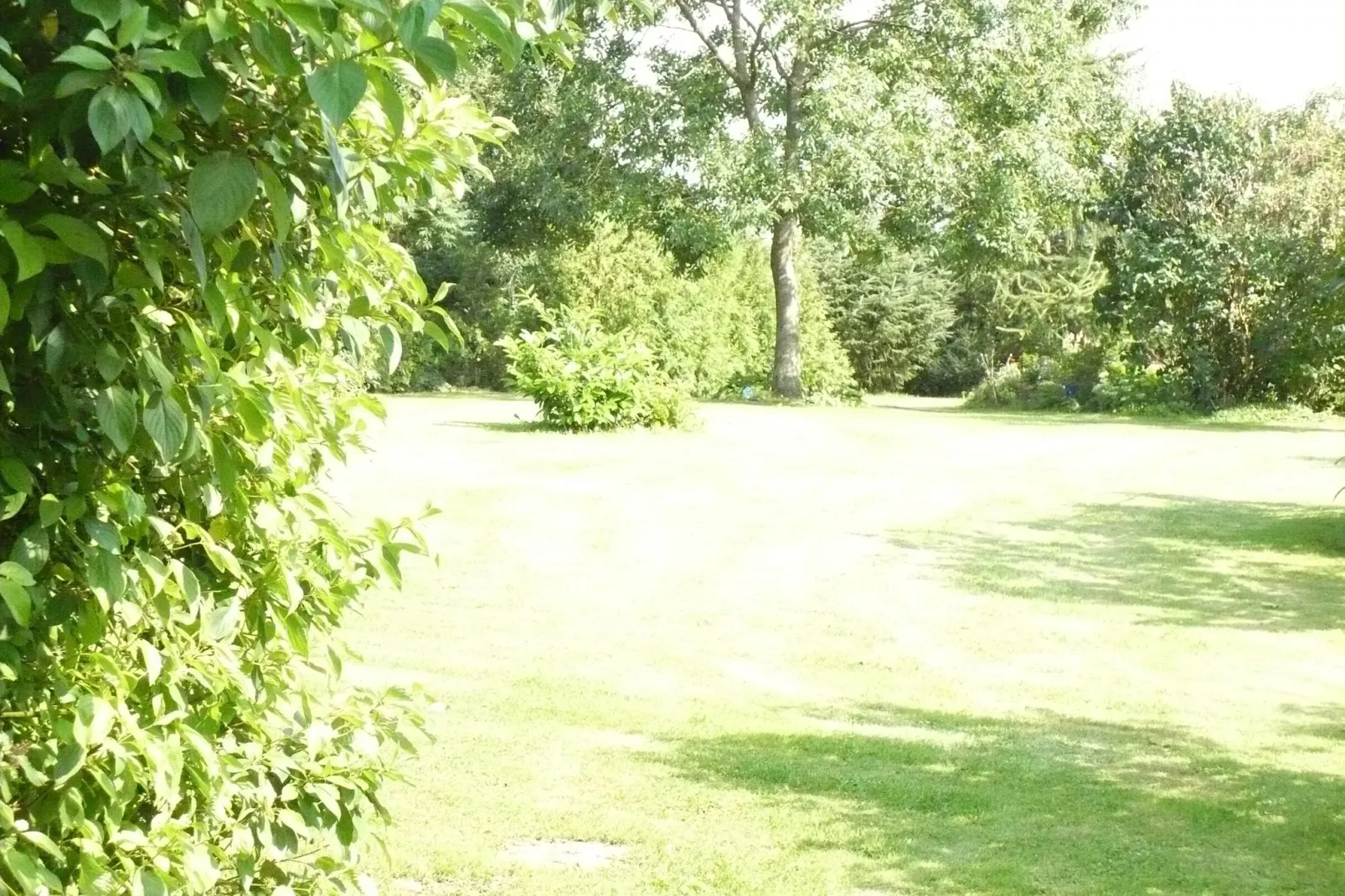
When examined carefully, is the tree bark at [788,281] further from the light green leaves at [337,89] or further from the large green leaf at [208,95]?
the light green leaves at [337,89]

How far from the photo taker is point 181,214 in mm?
2119

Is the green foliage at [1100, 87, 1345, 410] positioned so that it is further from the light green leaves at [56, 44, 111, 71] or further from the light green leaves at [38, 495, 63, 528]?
the light green leaves at [56, 44, 111, 71]

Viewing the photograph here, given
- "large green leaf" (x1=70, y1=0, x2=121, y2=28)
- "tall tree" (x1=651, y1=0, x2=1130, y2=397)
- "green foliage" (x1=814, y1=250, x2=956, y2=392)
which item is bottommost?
"large green leaf" (x1=70, y1=0, x2=121, y2=28)

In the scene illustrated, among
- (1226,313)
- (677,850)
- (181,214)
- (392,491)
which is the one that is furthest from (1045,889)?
(1226,313)

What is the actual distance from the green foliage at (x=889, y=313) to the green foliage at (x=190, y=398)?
133ft

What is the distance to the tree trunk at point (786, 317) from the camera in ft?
98.9

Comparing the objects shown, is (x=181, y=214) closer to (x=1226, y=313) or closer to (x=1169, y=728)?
(x=1169, y=728)

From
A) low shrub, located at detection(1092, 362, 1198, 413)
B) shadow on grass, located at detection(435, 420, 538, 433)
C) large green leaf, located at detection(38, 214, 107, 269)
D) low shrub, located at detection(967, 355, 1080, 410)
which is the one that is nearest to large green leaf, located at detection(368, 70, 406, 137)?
large green leaf, located at detection(38, 214, 107, 269)

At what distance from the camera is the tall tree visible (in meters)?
26.6

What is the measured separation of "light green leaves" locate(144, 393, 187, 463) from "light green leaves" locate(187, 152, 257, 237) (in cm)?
30

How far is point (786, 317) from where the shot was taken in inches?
1210

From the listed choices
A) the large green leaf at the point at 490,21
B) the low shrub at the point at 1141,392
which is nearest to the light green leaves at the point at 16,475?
the large green leaf at the point at 490,21

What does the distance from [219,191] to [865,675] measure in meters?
7.09

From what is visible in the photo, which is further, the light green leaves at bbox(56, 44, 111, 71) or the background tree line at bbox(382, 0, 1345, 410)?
the background tree line at bbox(382, 0, 1345, 410)
